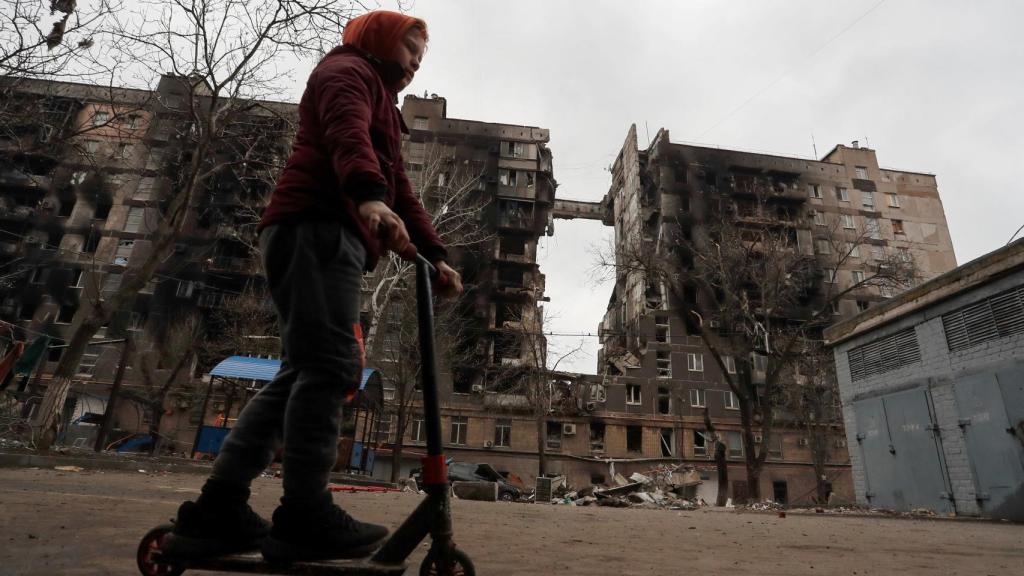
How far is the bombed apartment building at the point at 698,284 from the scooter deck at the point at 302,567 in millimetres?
29056

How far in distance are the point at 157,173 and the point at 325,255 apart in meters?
12.8

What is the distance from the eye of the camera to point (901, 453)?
43.4 ft

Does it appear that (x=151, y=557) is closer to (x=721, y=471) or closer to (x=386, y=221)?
(x=386, y=221)

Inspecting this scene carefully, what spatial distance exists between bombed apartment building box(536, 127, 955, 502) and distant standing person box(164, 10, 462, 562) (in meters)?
28.7

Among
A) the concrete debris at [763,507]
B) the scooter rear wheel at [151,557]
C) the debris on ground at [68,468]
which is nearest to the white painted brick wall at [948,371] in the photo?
the concrete debris at [763,507]

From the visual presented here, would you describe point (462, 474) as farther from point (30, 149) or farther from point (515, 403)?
point (30, 149)

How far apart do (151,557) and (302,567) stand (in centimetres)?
49

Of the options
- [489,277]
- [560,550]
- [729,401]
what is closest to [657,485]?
[729,401]

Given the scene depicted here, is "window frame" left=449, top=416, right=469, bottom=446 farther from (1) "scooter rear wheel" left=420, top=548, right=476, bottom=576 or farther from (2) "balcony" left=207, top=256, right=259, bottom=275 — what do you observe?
(1) "scooter rear wheel" left=420, top=548, right=476, bottom=576

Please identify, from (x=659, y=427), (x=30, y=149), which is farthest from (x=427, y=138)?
(x=30, y=149)

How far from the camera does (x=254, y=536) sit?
5.52 feet

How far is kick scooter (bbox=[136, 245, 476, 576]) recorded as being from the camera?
1487 millimetres

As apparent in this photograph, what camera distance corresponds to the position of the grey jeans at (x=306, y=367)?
1.63 m

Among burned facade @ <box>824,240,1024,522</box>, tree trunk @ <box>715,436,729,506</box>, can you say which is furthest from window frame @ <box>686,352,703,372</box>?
burned facade @ <box>824,240,1024,522</box>
